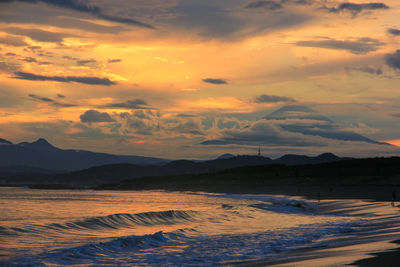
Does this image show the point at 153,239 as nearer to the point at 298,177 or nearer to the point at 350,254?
the point at 350,254

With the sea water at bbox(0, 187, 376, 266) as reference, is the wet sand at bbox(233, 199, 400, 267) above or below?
above

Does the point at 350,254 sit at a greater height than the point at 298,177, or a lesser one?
greater

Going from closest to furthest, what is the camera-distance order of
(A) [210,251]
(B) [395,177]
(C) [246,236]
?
(A) [210,251] → (C) [246,236] → (B) [395,177]

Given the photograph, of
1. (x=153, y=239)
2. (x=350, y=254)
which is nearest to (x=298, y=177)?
(x=153, y=239)

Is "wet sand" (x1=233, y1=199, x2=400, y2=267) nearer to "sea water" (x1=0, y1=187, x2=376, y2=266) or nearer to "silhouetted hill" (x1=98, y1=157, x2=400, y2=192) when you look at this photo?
"sea water" (x1=0, y1=187, x2=376, y2=266)

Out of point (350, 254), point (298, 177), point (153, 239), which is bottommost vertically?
point (153, 239)

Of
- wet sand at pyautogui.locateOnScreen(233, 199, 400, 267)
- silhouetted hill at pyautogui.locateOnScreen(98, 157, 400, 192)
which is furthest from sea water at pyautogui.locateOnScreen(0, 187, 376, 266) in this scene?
silhouetted hill at pyautogui.locateOnScreen(98, 157, 400, 192)

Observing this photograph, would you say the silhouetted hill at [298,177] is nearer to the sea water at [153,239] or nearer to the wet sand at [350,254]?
the sea water at [153,239]

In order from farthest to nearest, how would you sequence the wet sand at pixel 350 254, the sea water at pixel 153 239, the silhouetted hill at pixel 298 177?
the silhouetted hill at pixel 298 177
the sea water at pixel 153 239
the wet sand at pixel 350 254

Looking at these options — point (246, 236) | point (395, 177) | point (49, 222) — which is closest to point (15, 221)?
point (49, 222)

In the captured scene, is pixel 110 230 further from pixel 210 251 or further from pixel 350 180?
pixel 350 180

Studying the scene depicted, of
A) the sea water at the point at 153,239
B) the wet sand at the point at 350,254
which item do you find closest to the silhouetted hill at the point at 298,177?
the sea water at the point at 153,239

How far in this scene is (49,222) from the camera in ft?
97.3

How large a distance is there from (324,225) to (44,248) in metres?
17.1
